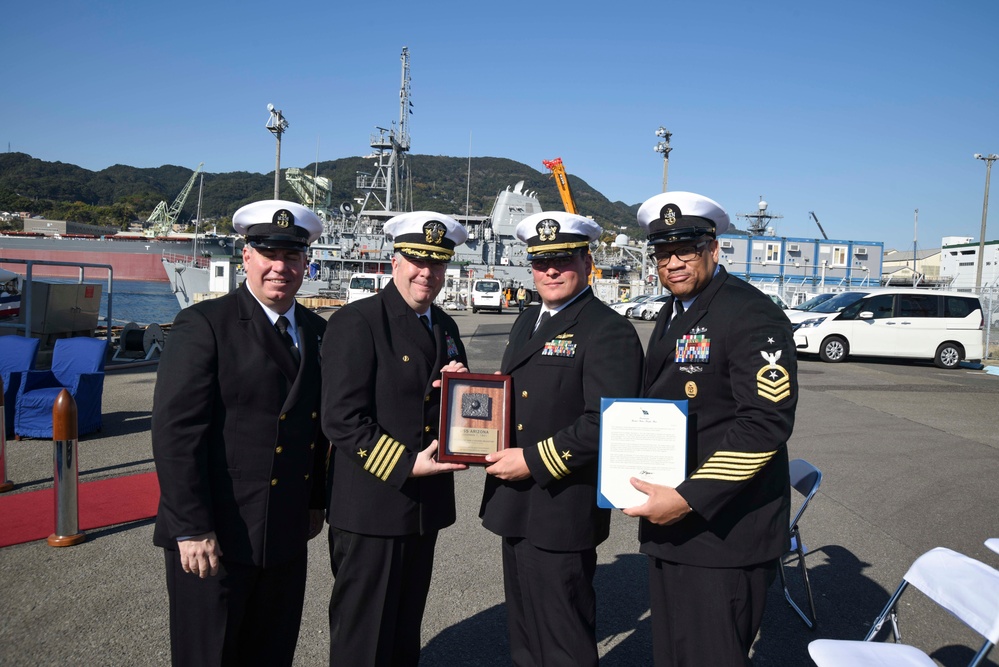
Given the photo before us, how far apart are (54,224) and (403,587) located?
122 m

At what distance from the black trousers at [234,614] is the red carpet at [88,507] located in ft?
9.59

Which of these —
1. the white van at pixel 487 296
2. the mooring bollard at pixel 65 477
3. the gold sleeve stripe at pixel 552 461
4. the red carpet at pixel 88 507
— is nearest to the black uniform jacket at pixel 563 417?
the gold sleeve stripe at pixel 552 461

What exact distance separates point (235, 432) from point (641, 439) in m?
1.43

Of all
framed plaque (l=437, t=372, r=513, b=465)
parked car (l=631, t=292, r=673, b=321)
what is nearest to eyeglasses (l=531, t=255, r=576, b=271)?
framed plaque (l=437, t=372, r=513, b=465)

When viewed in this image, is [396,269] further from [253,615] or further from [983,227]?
[983,227]

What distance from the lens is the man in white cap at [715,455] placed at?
210 cm

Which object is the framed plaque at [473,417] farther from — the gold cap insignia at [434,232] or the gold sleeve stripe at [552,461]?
the gold cap insignia at [434,232]

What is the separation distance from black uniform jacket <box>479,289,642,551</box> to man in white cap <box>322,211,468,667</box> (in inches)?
11.2

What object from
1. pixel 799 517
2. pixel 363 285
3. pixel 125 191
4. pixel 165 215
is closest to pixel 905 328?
pixel 799 517

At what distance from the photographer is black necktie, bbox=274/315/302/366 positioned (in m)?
2.50

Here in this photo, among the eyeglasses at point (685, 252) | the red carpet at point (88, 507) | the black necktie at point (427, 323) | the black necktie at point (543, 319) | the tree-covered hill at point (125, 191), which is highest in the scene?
the tree-covered hill at point (125, 191)

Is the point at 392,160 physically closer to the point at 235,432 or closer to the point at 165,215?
the point at 235,432

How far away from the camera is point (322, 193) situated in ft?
248

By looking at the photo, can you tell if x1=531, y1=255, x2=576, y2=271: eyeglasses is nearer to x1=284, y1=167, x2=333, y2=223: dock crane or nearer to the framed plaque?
the framed plaque
